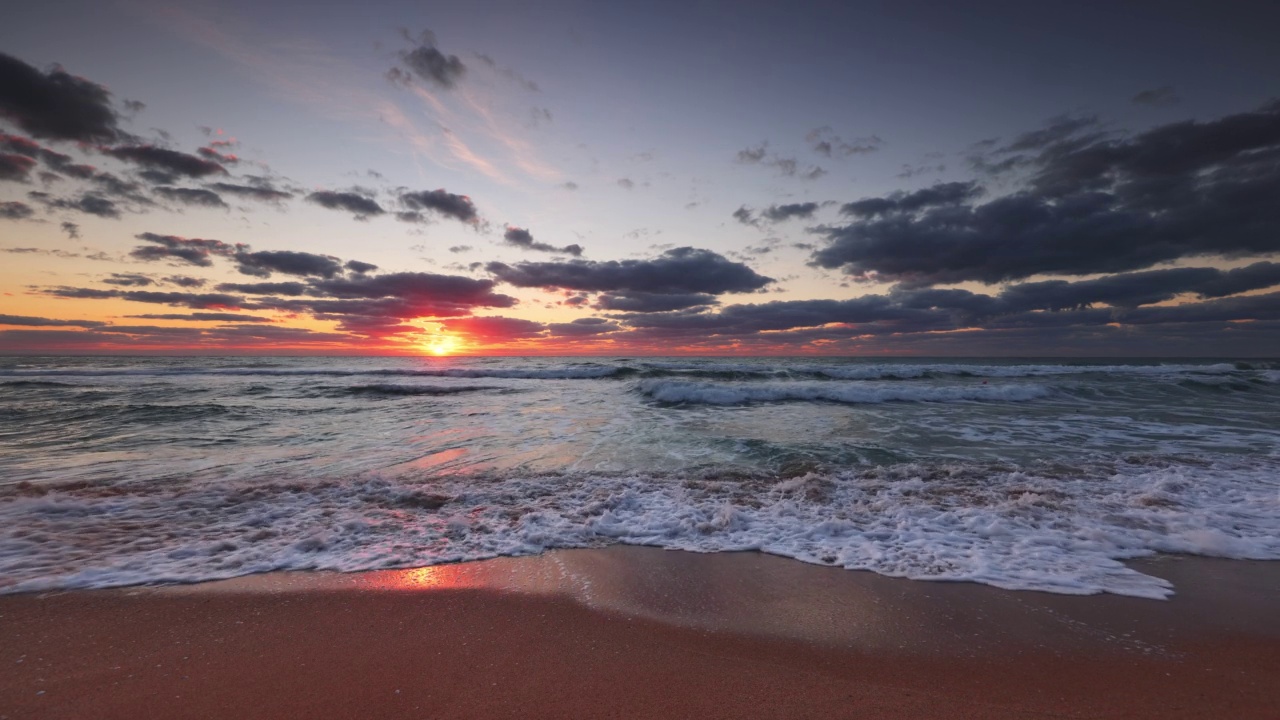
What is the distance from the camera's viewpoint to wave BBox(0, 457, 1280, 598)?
13.5 feet

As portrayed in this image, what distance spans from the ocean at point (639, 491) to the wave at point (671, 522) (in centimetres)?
3

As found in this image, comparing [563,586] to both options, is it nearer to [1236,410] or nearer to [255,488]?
[255,488]

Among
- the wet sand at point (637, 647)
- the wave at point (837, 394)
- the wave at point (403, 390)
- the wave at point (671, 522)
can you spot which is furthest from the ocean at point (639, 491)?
the wave at point (403, 390)

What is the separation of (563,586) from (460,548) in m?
1.31

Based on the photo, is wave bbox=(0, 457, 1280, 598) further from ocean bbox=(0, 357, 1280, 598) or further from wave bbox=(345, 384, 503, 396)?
wave bbox=(345, 384, 503, 396)

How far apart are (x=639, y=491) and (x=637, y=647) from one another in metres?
3.40

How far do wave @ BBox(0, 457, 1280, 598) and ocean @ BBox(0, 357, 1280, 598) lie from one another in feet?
0.09

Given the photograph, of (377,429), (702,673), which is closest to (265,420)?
(377,429)

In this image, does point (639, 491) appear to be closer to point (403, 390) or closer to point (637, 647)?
point (637, 647)

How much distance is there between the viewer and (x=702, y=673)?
2.69m

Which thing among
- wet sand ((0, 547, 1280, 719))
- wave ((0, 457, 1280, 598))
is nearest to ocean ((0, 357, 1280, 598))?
wave ((0, 457, 1280, 598))

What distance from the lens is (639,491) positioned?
251 inches

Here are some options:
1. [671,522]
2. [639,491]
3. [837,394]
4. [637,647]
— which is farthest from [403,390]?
[637,647]

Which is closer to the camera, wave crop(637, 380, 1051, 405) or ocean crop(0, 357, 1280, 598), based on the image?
ocean crop(0, 357, 1280, 598)
